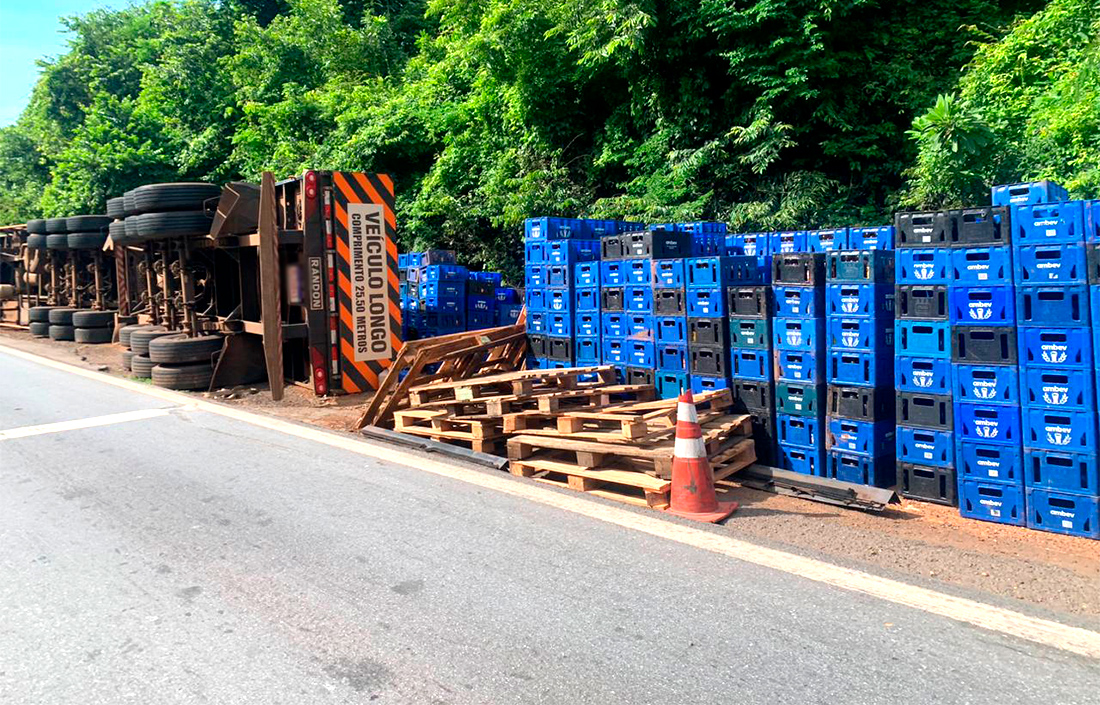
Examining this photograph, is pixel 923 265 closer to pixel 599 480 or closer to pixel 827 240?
pixel 599 480

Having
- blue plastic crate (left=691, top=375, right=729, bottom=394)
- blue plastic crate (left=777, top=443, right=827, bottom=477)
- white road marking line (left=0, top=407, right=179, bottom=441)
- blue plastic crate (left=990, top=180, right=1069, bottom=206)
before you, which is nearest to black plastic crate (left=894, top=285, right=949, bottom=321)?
blue plastic crate (left=990, top=180, right=1069, bottom=206)

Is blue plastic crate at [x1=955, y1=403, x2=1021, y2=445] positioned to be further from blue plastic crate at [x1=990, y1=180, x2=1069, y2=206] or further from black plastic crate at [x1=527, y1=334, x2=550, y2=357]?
black plastic crate at [x1=527, y1=334, x2=550, y2=357]

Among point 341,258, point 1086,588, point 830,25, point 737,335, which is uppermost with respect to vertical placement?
point 830,25

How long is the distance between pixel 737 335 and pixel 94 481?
6.19 meters

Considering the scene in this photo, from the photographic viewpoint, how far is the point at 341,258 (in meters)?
11.8

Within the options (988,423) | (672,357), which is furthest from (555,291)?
(988,423)

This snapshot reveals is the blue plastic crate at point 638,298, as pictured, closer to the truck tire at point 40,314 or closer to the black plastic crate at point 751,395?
the black plastic crate at point 751,395

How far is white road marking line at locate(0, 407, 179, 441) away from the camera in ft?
31.1

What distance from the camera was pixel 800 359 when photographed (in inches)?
303

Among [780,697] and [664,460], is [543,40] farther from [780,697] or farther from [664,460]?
[780,697]

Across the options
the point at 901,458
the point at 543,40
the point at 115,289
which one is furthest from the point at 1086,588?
the point at 115,289

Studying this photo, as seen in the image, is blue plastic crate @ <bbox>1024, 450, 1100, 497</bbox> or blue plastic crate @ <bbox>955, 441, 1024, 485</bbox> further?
blue plastic crate @ <bbox>955, 441, 1024, 485</bbox>

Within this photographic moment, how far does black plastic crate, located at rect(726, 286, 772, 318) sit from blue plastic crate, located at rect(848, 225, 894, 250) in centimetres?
215

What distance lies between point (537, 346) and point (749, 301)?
11.7 feet
